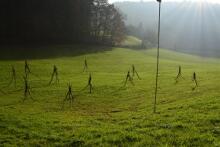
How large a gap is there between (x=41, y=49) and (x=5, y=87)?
1563 inches

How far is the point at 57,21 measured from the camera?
298 ft

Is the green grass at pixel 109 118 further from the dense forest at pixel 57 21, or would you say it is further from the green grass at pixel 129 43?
the green grass at pixel 129 43

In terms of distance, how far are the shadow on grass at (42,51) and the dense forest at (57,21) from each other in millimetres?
4788

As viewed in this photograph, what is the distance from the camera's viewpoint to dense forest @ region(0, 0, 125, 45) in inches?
3351

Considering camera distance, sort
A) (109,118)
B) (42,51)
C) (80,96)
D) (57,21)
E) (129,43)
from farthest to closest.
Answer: (129,43), (57,21), (42,51), (80,96), (109,118)

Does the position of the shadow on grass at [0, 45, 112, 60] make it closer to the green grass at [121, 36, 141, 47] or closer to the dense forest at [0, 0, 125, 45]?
the dense forest at [0, 0, 125, 45]

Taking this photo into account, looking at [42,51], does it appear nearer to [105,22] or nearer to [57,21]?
[57,21]

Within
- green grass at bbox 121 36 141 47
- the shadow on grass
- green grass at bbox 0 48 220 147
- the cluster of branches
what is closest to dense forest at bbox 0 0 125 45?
the cluster of branches

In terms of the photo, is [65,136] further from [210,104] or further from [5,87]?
[5,87]

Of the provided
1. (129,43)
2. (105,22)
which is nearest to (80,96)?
(105,22)

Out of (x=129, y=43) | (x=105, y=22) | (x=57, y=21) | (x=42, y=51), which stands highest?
(x=105, y=22)

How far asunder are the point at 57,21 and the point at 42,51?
53.1 feet

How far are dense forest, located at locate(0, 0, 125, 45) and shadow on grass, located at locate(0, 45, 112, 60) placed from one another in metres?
4.79

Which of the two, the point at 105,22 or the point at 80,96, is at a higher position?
the point at 105,22
